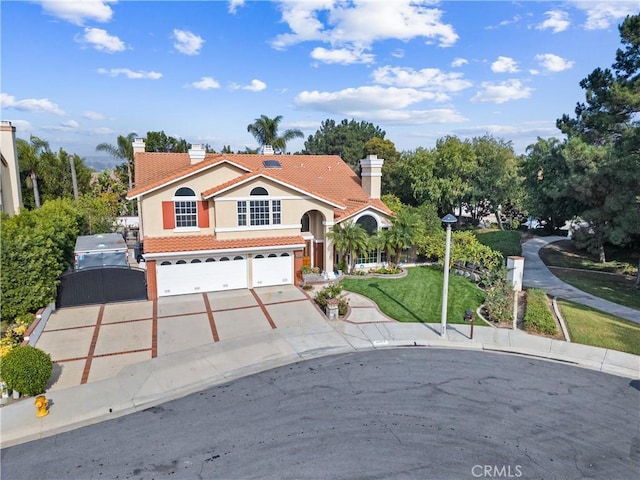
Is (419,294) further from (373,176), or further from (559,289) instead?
(373,176)

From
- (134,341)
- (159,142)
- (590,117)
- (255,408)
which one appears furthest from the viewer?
(159,142)

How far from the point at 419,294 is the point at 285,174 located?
1189 centimetres

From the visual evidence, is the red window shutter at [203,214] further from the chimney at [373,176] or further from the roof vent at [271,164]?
the chimney at [373,176]

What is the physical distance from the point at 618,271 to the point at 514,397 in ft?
67.9

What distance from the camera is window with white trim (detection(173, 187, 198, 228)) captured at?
2156cm

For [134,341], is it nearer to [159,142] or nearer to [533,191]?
[533,191]

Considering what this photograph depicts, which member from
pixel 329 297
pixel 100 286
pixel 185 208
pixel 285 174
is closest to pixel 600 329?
pixel 329 297

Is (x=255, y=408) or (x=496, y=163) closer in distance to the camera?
(x=255, y=408)

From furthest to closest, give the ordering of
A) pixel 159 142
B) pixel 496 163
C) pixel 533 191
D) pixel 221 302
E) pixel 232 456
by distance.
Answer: pixel 159 142 < pixel 496 163 < pixel 533 191 < pixel 221 302 < pixel 232 456

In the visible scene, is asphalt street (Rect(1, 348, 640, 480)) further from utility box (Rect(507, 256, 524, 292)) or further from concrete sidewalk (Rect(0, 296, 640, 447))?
utility box (Rect(507, 256, 524, 292))

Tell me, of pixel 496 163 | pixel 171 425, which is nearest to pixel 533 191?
Result: pixel 496 163

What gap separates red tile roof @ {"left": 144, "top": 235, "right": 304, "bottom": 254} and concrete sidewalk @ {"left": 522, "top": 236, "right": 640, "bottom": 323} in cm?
1372

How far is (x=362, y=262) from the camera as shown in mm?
26109

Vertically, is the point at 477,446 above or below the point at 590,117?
below
